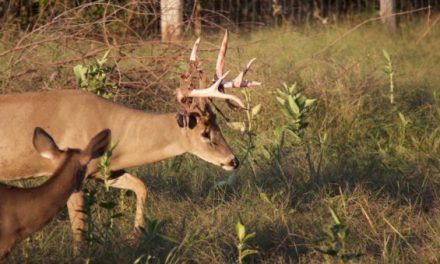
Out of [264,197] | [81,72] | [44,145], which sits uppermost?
[44,145]

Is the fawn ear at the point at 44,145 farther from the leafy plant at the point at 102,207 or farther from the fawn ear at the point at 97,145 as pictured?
the leafy plant at the point at 102,207

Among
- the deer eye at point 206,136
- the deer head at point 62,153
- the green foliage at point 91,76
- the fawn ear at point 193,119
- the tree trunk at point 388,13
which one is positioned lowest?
the tree trunk at point 388,13

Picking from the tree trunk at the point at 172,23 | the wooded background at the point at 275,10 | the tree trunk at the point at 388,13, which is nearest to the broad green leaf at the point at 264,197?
the tree trunk at the point at 172,23

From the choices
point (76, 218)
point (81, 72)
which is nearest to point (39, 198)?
point (76, 218)

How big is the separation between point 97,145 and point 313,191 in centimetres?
239

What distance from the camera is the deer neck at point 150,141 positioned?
663cm

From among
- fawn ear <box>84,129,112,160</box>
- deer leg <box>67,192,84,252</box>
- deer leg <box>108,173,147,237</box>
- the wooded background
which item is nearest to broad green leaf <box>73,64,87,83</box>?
deer leg <box>108,173,147,237</box>

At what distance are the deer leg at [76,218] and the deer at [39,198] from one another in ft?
2.34

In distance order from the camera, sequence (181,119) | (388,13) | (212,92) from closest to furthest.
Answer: (212,92)
(181,119)
(388,13)

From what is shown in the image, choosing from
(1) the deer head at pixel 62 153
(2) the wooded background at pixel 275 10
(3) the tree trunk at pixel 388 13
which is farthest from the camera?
(3) the tree trunk at pixel 388 13

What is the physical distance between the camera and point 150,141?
6.69 metres

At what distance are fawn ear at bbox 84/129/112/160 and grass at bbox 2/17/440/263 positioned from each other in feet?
1.59

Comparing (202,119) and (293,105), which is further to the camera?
(293,105)

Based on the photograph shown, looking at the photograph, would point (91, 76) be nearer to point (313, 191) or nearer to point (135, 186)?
point (135, 186)
